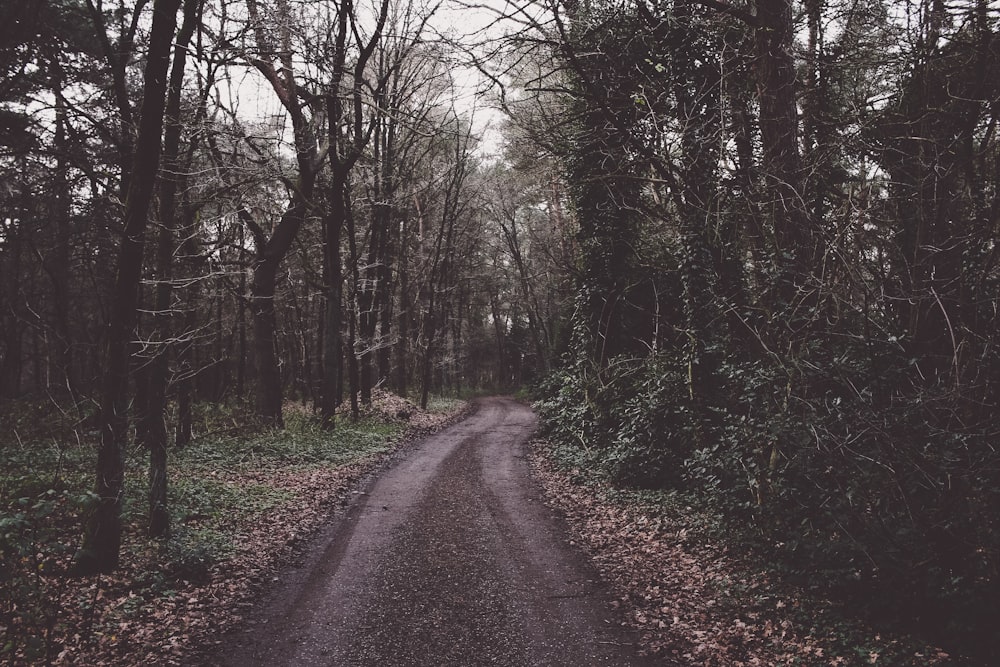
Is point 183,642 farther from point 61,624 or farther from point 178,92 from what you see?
point 178,92

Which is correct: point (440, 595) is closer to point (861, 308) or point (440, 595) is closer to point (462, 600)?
point (462, 600)

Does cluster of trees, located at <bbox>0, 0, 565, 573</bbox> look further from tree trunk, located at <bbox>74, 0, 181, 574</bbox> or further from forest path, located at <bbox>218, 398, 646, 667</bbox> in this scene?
forest path, located at <bbox>218, 398, 646, 667</bbox>

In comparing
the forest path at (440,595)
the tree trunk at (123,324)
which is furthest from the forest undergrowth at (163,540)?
the forest path at (440,595)

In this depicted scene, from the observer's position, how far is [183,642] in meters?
5.11

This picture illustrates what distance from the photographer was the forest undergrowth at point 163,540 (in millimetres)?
4672

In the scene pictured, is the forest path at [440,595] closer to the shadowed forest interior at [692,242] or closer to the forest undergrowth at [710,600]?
the forest undergrowth at [710,600]

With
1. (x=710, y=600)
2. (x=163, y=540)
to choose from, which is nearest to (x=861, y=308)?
(x=710, y=600)

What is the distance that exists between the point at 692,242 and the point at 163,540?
866 cm

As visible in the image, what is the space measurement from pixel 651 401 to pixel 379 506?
4.95 meters

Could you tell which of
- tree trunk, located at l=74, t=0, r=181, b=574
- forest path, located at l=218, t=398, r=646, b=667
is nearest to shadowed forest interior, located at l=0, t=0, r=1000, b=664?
tree trunk, located at l=74, t=0, r=181, b=574

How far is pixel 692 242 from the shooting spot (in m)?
9.26

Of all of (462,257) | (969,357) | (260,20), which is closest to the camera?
(969,357)

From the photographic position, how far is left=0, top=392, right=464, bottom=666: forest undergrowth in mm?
4672

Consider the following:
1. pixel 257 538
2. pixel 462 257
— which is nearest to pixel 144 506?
pixel 257 538
